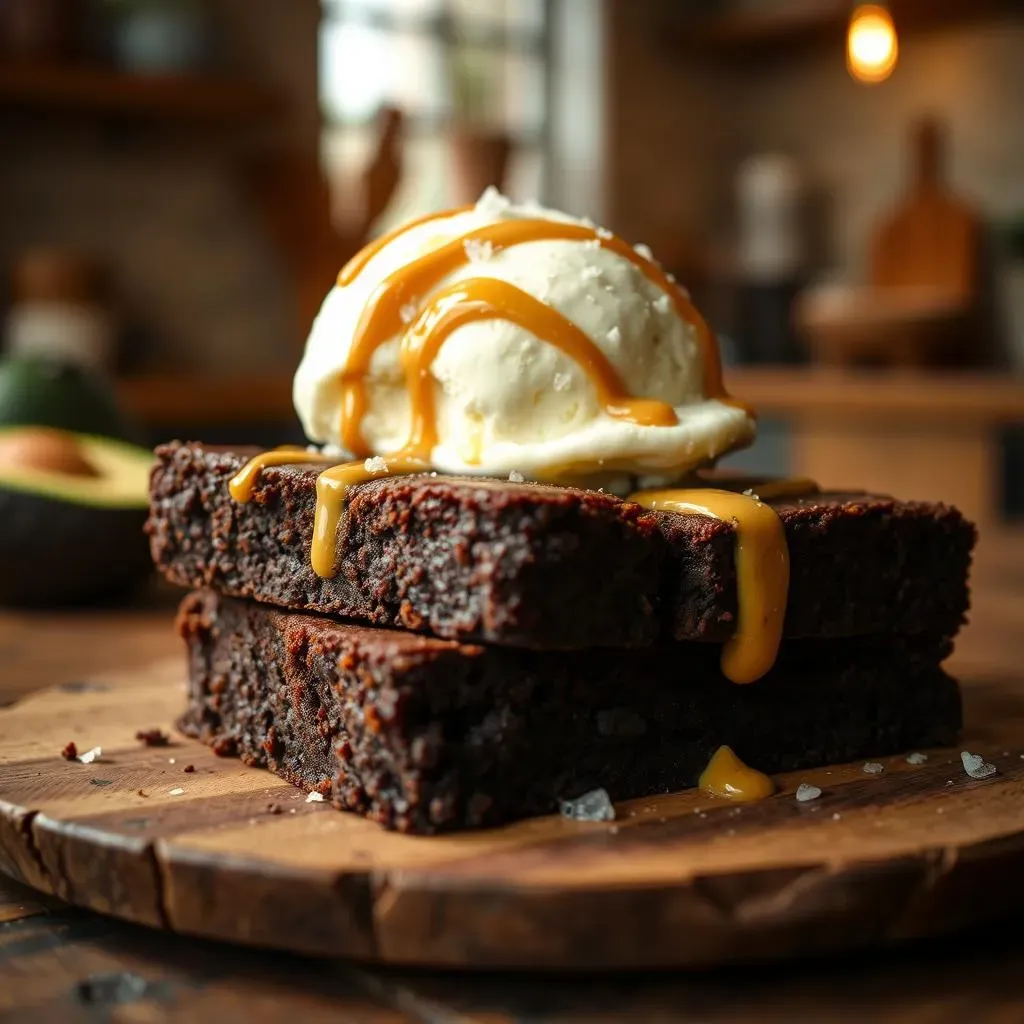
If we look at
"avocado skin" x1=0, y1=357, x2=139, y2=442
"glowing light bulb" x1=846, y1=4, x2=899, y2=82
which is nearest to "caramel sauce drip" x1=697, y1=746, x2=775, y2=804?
"avocado skin" x1=0, y1=357, x2=139, y2=442

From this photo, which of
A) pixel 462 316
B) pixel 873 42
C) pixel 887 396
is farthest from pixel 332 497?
pixel 887 396

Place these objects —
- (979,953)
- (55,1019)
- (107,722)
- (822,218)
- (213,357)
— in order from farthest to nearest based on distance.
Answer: (822,218) < (213,357) < (107,722) < (979,953) < (55,1019)

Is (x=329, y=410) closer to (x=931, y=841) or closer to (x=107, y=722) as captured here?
(x=107, y=722)

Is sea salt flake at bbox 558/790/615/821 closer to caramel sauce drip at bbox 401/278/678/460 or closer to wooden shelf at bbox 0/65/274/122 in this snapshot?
caramel sauce drip at bbox 401/278/678/460

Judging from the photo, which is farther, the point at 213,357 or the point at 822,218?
the point at 822,218

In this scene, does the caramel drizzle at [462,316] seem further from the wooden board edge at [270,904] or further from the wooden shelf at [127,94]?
the wooden shelf at [127,94]

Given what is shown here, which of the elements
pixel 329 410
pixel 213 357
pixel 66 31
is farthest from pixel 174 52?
pixel 329 410

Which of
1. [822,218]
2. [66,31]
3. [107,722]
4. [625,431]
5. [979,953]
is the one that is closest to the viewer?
[979,953]
